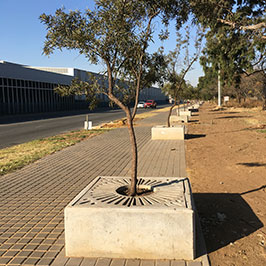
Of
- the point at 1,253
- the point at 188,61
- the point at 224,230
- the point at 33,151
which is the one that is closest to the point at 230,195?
the point at 224,230

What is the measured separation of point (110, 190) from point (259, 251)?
1.93 metres

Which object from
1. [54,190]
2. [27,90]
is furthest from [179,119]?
A: [27,90]

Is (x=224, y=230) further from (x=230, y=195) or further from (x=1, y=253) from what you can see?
(x=1, y=253)

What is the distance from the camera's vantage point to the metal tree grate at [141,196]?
3471 millimetres

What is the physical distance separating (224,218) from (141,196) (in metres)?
1.33

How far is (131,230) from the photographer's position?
3.20 meters

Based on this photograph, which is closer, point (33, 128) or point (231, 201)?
point (231, 201)

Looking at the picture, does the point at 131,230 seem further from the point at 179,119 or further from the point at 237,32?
the point at 179,119

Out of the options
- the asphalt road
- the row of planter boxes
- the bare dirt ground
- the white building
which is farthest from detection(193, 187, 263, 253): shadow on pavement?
the white building

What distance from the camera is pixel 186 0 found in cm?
422

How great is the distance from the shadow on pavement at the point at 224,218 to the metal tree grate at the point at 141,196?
595mm

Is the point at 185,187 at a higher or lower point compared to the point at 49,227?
higher

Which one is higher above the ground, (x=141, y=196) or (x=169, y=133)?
(x=141, y=196)

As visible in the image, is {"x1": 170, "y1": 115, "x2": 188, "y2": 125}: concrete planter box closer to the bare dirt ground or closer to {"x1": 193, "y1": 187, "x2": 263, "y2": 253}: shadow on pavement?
the bare dirt ground
